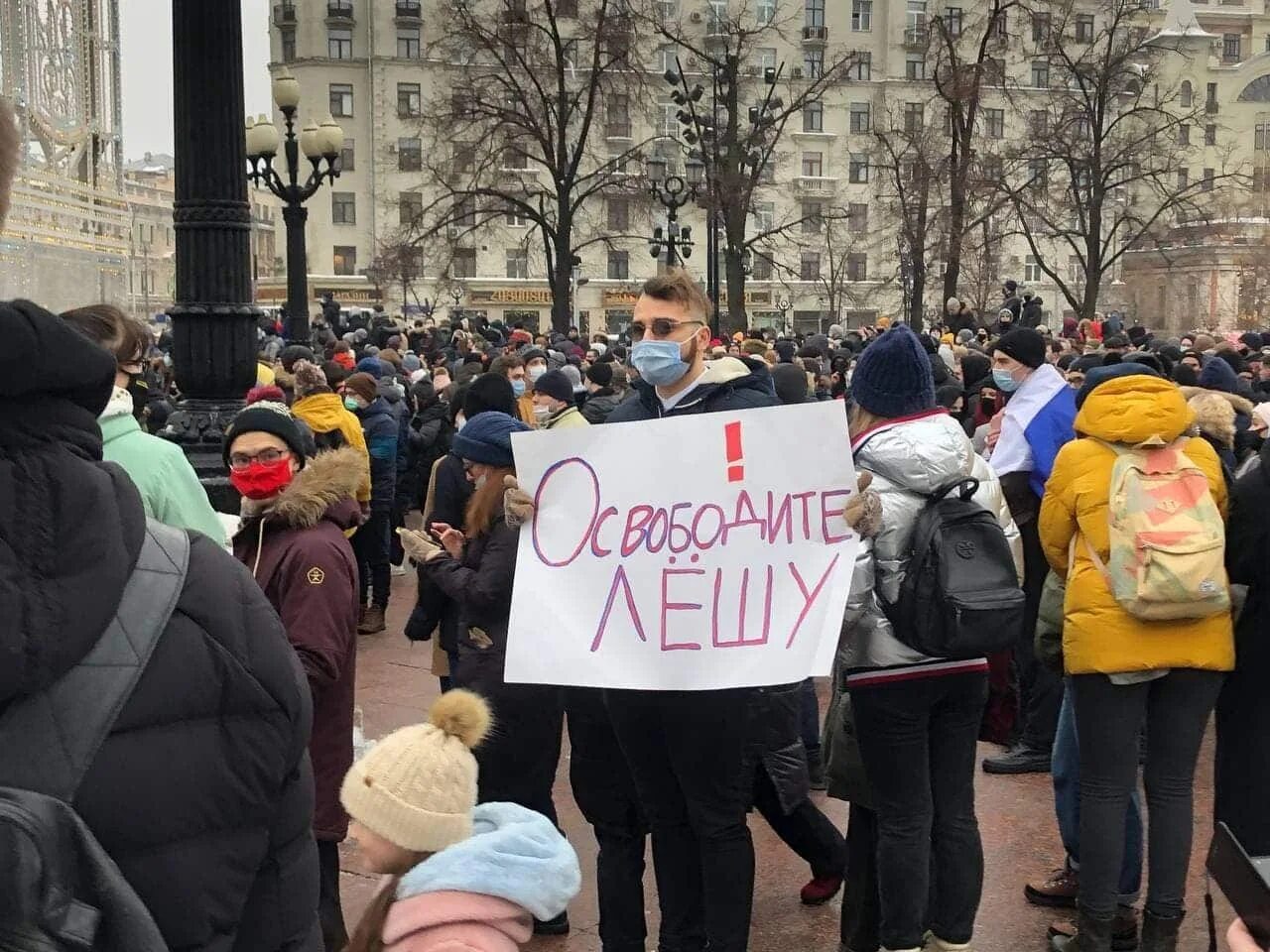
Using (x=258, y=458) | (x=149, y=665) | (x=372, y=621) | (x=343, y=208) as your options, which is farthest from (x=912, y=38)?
(x=149, y=665)

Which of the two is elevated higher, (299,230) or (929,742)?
(299,230)

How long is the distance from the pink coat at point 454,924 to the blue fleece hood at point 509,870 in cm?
2

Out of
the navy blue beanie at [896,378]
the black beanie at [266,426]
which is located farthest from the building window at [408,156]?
the navy blue beanie at [896,378]

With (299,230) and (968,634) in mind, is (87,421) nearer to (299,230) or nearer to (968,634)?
(968,634)

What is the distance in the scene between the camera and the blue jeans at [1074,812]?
438 cm

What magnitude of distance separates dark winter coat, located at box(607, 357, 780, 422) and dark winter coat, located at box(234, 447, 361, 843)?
2.88 ft

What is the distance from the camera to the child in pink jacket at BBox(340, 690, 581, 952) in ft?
8.27

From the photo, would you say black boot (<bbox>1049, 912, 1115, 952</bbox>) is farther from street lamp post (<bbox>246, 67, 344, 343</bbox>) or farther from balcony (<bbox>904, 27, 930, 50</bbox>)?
balcony (<bbox>904, 27, 930, 50</bbox>)

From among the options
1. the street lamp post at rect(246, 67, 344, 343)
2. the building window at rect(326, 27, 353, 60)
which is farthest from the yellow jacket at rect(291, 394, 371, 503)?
the building window at rect(326, 27, 353, 60)

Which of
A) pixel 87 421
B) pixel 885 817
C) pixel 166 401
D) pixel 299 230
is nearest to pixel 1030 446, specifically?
pixel 885 817

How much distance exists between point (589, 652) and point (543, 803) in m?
1.20

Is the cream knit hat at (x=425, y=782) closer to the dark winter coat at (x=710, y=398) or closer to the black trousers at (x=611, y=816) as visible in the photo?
the black trousers at (x=611, y=816)

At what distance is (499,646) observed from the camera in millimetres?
4461

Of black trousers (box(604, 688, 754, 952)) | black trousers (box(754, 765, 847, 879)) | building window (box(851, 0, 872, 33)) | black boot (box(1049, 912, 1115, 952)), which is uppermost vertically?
building window (box(851, 0, 872, 33))
